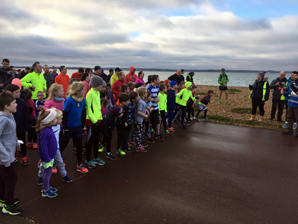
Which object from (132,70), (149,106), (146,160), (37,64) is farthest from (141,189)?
(132,70)

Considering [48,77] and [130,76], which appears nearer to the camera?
[48,77]

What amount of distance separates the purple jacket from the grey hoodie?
39cm

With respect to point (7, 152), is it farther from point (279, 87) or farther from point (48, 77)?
point (279, 87)

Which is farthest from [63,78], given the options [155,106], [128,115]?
[128,115]

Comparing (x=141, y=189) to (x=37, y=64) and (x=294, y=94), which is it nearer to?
(x=37, y=64)

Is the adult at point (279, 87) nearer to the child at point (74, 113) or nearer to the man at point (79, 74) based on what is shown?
the man at point (79, 74)

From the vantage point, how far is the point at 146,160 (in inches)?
216

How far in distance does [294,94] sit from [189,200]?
6.72 metres

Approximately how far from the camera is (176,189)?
4098 millimetres

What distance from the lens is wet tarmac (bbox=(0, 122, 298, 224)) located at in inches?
130

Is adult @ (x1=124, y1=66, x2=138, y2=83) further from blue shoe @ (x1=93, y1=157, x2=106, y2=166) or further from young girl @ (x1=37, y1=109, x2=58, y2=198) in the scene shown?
young girl @ (x1=37, y1=109, x2=58, y2=198)

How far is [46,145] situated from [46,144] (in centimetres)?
2

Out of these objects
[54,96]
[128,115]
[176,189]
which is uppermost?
[54,96]

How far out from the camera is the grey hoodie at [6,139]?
3.15m
